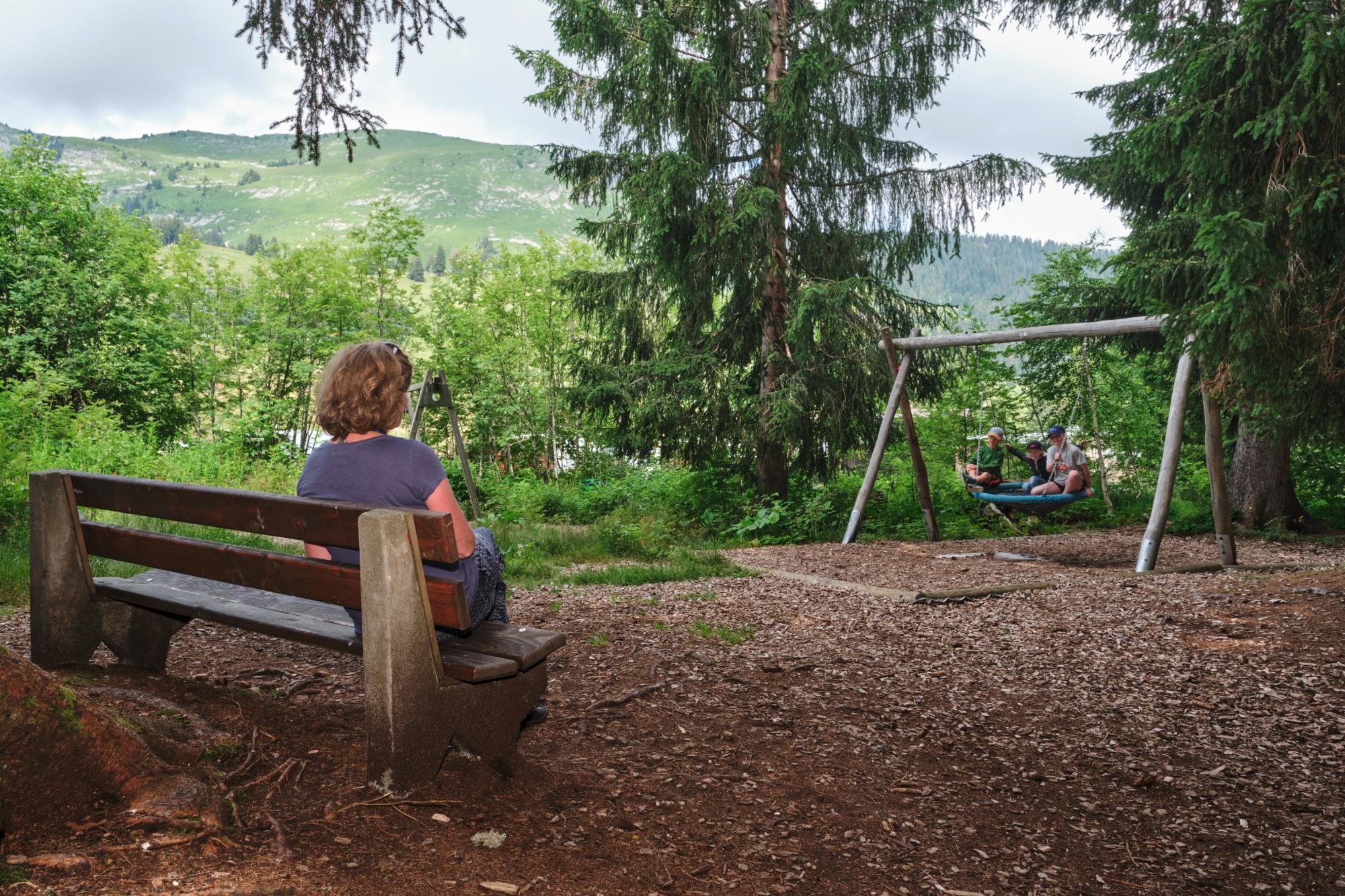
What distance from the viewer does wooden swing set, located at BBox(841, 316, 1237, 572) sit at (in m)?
7.65

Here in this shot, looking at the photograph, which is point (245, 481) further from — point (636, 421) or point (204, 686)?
point (204, 686)

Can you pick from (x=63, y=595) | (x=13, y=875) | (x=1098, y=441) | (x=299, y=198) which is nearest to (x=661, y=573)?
(x=63, y=595)

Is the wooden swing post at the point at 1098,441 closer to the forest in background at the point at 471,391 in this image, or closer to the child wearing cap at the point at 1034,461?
the forest in background at the point at 471,391

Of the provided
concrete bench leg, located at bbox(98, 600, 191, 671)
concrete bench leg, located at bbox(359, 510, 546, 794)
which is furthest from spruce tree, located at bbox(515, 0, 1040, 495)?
concrete bench leg, located at bbox(359, 510, 546, 794)

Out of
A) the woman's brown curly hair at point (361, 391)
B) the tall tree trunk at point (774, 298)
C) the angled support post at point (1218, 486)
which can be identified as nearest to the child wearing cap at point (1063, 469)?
the angled support post at point (1218, 486)

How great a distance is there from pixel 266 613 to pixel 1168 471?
7273 mm

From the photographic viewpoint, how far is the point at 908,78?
466 inches

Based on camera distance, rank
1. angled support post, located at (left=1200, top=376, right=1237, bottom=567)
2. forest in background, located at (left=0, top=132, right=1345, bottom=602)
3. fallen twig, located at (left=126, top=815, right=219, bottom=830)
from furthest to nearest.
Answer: forest in background, located at (left=0, top=132, right=1345, bottom=602) < angled support post, located at (left=1200, top=376, right=1237, bottom=567) < fallen twig, located at (left=126, top=815, right=219, bottom=830)

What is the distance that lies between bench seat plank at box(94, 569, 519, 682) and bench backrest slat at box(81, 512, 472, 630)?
0.12 meters

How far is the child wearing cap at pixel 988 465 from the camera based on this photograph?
11.0 m

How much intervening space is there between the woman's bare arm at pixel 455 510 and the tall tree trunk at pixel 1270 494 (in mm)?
10504

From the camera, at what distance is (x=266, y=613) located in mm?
3156

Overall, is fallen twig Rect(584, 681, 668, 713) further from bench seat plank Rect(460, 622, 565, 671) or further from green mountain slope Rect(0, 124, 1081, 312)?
green mountain slope Rect(0, 124, 1081, 312)

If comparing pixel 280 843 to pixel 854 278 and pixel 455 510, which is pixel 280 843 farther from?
pixel 854 278
